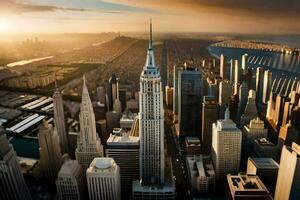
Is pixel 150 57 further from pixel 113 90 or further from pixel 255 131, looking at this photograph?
pixel 113 90

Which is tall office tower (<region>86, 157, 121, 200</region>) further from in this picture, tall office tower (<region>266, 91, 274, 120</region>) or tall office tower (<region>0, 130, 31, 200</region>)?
tall office tower (<region>266, 91, 274, 120</region>)

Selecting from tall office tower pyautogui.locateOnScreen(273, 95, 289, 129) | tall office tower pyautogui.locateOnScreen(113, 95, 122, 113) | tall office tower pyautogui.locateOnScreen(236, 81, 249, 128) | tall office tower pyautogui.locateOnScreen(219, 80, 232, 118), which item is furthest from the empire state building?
tall office tower pyautogui.locateOnScreen(273, 95, 289, 129)

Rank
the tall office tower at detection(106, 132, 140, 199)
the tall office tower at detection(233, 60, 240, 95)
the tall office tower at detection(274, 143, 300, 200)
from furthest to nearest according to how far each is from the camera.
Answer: the tall office tower at detection(233, 60, 240, 95) → the tall office tower at detection(106, 132, 140, 199) → the tall office tower at detection(274, 143, 300, 200)

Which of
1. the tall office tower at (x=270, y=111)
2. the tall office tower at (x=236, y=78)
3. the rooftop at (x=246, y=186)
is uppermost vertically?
the tall office tower at (x=236, y=78)

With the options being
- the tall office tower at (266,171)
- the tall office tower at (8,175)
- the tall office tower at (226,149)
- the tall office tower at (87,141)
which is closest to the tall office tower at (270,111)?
the tall office tower at (226,149)

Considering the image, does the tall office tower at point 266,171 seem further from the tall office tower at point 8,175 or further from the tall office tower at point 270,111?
the tall office tower at point 8,175

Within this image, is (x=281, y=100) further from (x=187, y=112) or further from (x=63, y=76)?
(x=63, y=76)
